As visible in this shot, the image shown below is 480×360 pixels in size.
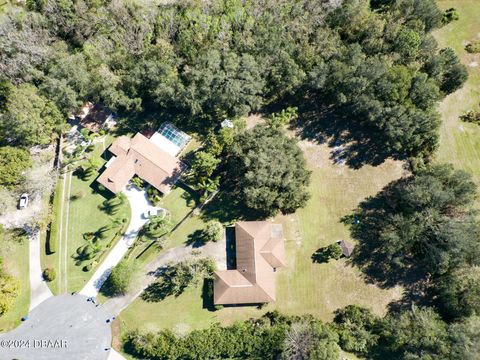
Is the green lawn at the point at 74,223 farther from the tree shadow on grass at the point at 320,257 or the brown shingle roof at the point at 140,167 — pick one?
the tree shadow on grass at the point at 320,257

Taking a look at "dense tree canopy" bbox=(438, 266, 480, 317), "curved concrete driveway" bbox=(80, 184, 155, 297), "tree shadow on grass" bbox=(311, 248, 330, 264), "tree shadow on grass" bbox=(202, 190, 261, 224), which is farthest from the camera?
"tree shadow on grass" bbox=(202, 190, 261, 224)

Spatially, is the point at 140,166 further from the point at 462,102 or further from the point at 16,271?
the point at 462,102

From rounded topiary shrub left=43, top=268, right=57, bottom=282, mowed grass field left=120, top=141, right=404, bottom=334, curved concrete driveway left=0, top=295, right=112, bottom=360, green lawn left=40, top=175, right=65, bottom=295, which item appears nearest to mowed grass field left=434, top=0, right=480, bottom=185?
mowed grass field left=120, top=141, right=404, bottom=334

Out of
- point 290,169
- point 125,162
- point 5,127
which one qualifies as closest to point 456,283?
point 290,169

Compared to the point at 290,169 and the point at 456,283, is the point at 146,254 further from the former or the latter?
the point at 456,283

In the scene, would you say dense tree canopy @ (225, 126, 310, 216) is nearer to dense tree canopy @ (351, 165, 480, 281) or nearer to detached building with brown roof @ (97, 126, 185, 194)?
detached building with brown roof @ (97, 126, 185, 194)

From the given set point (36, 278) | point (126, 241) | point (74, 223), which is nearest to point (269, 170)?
point (126, 241)
